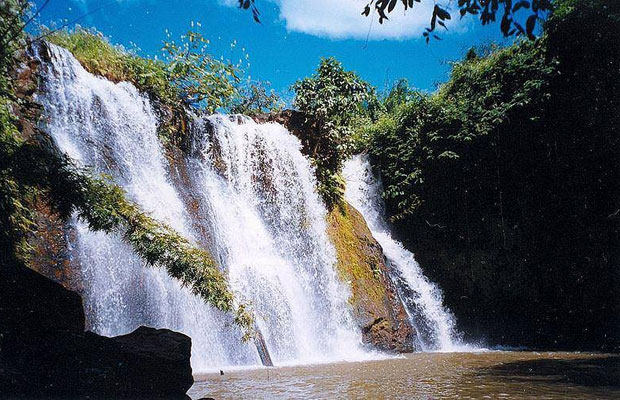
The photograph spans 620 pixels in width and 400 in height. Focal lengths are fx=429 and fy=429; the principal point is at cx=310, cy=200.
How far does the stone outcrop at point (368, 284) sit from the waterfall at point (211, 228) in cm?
34

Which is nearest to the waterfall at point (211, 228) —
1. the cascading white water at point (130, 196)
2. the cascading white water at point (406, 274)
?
the cascading white water at point (130, 196)

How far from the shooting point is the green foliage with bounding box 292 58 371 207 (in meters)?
12.4

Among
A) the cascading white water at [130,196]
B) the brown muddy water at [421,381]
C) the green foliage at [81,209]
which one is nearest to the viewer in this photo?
the green foliage at [81,209]

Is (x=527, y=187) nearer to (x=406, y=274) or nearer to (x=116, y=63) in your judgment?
(x=406, y=274)

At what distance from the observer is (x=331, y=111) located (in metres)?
13.5

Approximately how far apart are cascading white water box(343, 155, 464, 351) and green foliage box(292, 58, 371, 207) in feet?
4.62

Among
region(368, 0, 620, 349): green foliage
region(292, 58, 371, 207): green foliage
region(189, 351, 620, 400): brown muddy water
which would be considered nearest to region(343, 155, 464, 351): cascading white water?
region(368, 0, 620, 349): green foliage

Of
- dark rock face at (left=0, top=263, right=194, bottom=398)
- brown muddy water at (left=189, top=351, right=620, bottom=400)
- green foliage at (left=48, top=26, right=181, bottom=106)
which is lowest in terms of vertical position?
brown muddy water at (left=189, top=351, right=620, bottom=400)

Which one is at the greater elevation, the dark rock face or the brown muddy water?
the dark rock face

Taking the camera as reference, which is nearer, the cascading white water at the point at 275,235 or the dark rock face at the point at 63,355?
the dark rock face at the point at 63,355

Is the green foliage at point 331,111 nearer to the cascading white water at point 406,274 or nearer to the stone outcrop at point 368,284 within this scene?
the stone outcrop at point 368,284

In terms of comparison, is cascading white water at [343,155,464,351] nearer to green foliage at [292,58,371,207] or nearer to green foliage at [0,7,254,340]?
green foliage at [292,58,371,207]

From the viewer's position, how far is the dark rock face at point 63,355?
131 inches

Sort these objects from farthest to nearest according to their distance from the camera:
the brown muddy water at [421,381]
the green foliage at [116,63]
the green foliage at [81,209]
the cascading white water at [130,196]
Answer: the green foliage at [116,63] → the cascading white water at [130,196] → the brown muddy water at [421,381] → the green foliage at [81,209]
